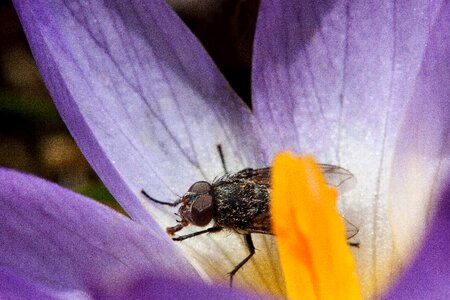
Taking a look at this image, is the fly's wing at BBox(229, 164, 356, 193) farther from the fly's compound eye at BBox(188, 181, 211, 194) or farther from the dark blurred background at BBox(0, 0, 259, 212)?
the dark blurred background at BBox(0, 0, 259, 212)

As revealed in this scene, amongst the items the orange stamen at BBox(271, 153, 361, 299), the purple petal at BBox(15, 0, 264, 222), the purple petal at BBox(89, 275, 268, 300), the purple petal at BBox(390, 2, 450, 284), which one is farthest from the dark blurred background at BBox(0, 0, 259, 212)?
the purple petal at BBox(89, 275, 268, 300)

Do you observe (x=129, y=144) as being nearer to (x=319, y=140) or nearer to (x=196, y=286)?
(x=319, y=140)

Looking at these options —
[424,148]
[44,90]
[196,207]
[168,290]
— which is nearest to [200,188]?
[196,207]

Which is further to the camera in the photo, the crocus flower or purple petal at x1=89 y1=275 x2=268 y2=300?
the crocus flower

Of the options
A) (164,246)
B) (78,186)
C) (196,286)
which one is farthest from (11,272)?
(78,186)

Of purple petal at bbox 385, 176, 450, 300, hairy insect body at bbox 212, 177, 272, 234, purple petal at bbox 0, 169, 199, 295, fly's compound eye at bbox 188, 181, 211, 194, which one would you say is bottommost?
hairy insect body at bbox 212, 177, 272, 234

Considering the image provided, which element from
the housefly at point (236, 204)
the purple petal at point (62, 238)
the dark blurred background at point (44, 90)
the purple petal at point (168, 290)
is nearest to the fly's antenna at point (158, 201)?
the housefly at point (236, 204)
